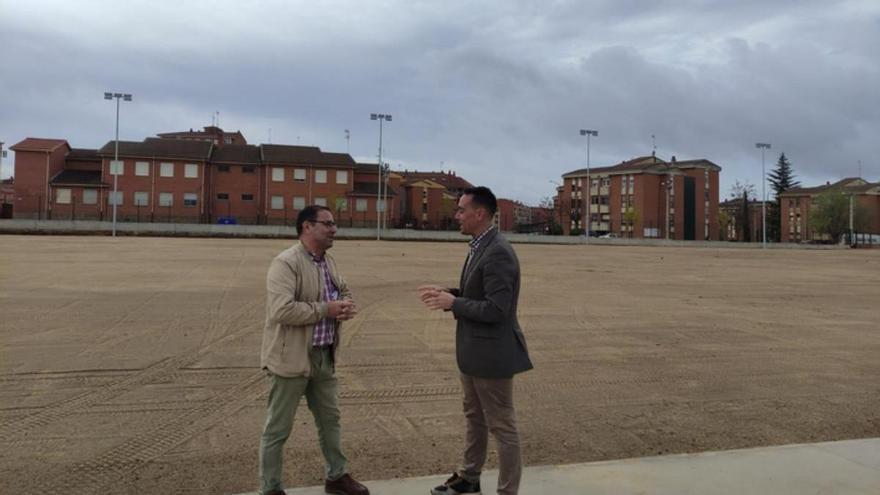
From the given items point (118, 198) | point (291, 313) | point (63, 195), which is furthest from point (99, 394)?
point (63, 195)

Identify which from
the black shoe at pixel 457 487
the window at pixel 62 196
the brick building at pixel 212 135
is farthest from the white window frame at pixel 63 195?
the black shoe at pixel 457 487

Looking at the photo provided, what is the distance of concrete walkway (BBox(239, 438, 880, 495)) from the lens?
4.28 metres

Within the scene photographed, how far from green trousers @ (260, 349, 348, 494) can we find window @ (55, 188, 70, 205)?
71.2 meters

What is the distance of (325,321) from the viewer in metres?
4.14

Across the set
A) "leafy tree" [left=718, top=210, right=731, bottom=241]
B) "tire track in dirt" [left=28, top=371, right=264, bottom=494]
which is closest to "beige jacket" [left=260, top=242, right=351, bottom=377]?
"tire track in dirt" [left=28, top=371, right=264, bottom=494]

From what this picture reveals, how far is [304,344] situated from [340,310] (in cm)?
30

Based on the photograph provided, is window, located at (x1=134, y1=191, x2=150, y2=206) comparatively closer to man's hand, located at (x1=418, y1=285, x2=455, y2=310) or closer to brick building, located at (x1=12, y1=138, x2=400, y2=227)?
brick building, located at (x1=12, y1=138, x2=400, y2=227)

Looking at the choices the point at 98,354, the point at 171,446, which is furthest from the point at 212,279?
the point at 171,446

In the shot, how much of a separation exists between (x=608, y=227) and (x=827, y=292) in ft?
283

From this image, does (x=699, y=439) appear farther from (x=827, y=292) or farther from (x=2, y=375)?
(x=827, y=292)

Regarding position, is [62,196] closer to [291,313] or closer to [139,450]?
[139,450]

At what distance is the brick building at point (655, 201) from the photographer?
325ft

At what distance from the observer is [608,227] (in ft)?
342

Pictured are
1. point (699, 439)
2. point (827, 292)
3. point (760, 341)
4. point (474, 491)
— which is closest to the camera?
point (474, 491)
